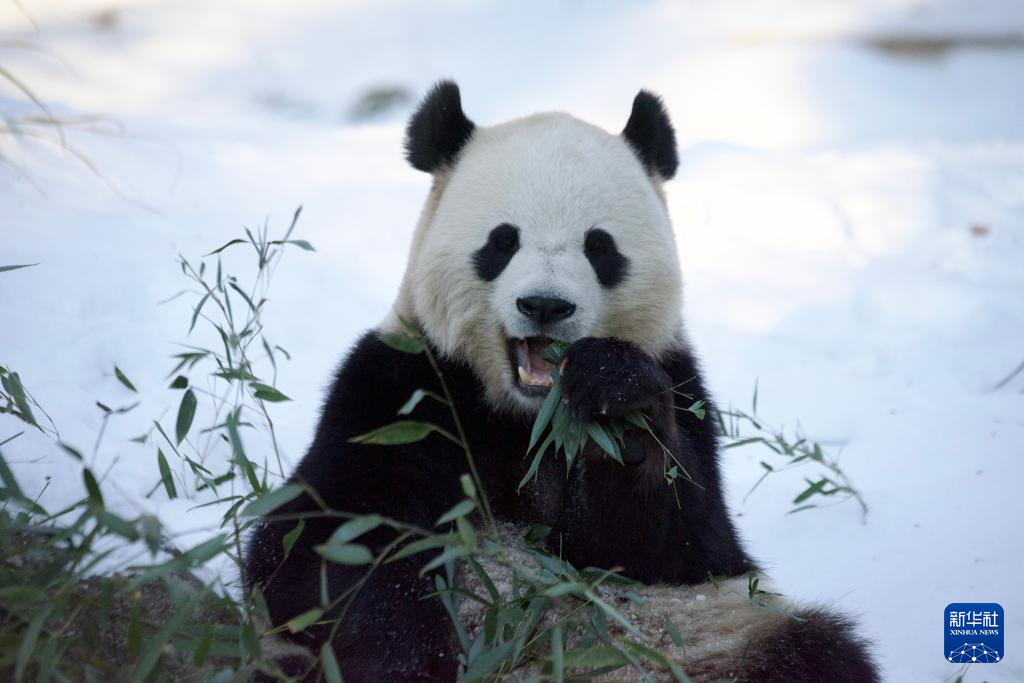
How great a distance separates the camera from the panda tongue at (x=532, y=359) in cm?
272

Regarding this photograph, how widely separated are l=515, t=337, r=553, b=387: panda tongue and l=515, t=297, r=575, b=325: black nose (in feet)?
0.56

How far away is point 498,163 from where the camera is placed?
293 centimetres

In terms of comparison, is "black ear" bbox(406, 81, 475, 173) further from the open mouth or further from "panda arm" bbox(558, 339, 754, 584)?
"panda arm" bbox(558, 339, 754, 584)

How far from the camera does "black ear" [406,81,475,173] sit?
122 inches

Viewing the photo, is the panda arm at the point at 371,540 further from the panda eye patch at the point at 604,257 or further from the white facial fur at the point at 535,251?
the panda eye patch at the point at 604,257

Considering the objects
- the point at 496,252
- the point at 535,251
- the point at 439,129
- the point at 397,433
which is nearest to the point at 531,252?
the point at 535,251

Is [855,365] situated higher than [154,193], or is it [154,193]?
[154,193]

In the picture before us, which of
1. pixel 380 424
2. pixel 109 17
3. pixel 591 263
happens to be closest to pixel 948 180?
pixel 591 263

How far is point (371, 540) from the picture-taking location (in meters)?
2.42

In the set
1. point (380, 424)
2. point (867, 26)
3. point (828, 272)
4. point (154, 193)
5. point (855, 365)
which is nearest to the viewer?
point (380, 424)

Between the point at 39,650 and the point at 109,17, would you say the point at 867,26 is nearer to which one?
the point at 109,17

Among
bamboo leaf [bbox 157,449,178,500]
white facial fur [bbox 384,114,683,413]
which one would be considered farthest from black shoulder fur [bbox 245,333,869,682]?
bamboo leaf [bbox 157,449,178,500]

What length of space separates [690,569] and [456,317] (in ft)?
3.27

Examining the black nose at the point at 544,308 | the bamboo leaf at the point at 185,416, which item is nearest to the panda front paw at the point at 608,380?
the black nose at the point at 544,308
